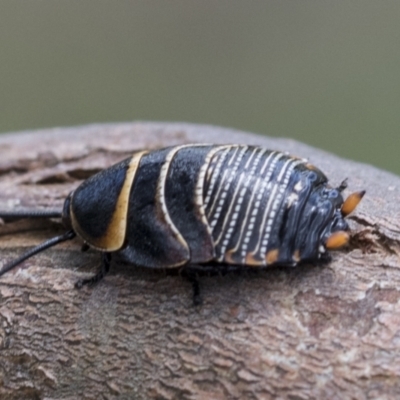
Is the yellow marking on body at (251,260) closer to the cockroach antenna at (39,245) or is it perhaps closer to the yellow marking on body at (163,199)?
the yellow marking on body at (163,199)

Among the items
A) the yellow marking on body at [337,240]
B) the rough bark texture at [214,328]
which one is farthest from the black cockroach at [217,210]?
the rough bark texture at [214,328]

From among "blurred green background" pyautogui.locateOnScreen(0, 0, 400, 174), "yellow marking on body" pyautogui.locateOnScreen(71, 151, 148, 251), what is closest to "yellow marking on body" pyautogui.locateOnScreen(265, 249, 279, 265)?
"yellow marking on body" pyautogui.locateOnScreen(71, 151, 148, 251)

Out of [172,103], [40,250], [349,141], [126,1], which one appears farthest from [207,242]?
[126,1]

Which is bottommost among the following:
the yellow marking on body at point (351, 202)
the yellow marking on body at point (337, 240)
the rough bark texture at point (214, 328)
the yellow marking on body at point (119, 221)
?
the rough bark texture at point (214, 328)

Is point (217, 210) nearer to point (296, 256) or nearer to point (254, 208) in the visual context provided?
point (254, 208)

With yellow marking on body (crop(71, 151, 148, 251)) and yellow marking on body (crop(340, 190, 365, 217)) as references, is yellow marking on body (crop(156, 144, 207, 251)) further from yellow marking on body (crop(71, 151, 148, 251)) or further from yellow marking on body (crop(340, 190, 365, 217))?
yellow marking on body (crop(340, 190, 365, 217))

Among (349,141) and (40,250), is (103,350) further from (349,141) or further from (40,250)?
(349,141)

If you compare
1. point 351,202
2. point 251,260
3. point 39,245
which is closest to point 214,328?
point 251,260
